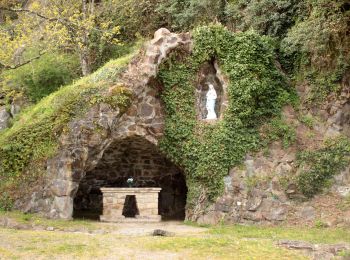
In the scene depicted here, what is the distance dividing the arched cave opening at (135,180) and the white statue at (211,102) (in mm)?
2275

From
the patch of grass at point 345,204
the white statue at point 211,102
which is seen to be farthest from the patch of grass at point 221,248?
the white statue at point 211,102

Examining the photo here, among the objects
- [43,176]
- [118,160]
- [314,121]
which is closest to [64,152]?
[43,176]

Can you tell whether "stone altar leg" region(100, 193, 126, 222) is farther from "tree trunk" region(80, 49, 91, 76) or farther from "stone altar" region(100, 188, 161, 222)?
"tree trunk" region(80, 49, 91, 76)

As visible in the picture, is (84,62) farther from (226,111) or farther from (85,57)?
(226,111)

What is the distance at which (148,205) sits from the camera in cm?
1375

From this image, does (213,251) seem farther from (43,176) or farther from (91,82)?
(91,82)

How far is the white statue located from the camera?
545 inches

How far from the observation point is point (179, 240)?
950 centimetres

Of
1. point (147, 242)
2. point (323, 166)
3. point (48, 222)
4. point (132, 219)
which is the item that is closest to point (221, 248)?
point (147, 242)

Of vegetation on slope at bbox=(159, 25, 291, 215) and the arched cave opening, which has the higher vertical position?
vegetation on slope at bbox=(159, 25, 291, 215)

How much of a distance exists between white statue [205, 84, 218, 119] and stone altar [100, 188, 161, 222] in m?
2.66

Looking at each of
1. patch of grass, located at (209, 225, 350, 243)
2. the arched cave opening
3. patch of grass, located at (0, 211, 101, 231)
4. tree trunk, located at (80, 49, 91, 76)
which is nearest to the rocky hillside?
patch of grass, located at (0, 211, 101, 231)

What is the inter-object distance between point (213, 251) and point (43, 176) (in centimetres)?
590

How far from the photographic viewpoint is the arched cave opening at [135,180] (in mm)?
15422
